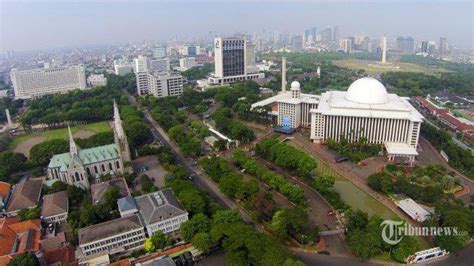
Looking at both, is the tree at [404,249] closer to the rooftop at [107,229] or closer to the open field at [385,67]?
the rooftop at [107,229]

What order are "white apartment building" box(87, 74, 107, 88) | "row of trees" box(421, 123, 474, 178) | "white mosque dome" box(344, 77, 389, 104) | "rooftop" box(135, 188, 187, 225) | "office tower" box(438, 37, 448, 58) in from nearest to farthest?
"rooftop" box(135, 188, 187, 225) → "row of trees" box(421, 123, 474, 178) → "white mosque dome" box(344, 77, 389, 104) → "white apartment building" box(87, 74, 107, 88) → "office tower" box(438, 37, 448, 58)

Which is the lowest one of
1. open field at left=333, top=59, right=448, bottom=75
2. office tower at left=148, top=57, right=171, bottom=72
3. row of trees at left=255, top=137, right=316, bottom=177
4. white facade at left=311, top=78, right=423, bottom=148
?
row of trees at left=255, top=137, right=316, bottom=177

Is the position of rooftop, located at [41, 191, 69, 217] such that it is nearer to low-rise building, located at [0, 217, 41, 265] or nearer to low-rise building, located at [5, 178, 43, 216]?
low-rise building, located at [0, 217, 41, 265]

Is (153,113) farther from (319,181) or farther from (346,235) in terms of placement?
(346,235)

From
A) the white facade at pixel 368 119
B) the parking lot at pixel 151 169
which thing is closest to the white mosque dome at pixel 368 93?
the white facade at pixel 368 119


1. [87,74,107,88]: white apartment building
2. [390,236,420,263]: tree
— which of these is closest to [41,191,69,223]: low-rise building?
[390,236,420,263]: tree
